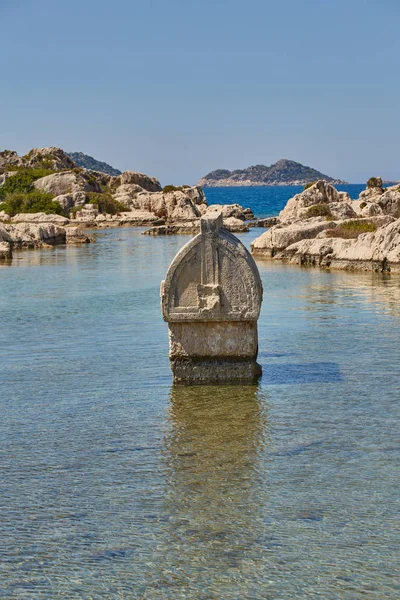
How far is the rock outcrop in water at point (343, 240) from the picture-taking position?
26.7m

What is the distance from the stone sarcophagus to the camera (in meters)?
10.3

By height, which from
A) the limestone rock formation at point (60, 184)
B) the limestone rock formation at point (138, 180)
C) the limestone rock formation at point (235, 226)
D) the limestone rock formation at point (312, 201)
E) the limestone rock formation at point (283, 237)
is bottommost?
the limestone rock formation at point (283, 237)

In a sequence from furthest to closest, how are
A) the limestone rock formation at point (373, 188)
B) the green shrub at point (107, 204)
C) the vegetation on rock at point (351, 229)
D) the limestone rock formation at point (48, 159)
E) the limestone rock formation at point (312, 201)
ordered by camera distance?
the limestone rock formation at point (48, 159), the green shrub at point (107, 204), the limestone rock formation at point (373, 188), the limestone rock formation at point (312, 201), the vegetation on rock at point (351, 229)

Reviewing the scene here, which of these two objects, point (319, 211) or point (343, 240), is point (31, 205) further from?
point (343, 240)

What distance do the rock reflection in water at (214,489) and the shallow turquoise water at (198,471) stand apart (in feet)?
0.06

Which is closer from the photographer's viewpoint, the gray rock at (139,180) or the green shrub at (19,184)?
the green shrub at (19,184)

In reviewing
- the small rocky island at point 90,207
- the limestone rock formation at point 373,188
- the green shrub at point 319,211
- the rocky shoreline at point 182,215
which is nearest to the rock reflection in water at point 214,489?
the rocky shoreline at point 182,215

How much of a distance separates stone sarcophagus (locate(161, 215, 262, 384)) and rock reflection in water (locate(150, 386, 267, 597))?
74 centimetres

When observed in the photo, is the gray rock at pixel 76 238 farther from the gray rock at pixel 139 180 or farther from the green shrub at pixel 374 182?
the gray rock at pixel 139 180

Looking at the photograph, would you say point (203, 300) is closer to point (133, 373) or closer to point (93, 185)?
point (133, 373)

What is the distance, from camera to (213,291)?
1026 cm

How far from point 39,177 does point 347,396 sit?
8324 centimetres

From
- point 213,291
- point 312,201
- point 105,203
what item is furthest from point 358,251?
point 105,203

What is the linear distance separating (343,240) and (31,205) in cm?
4720
